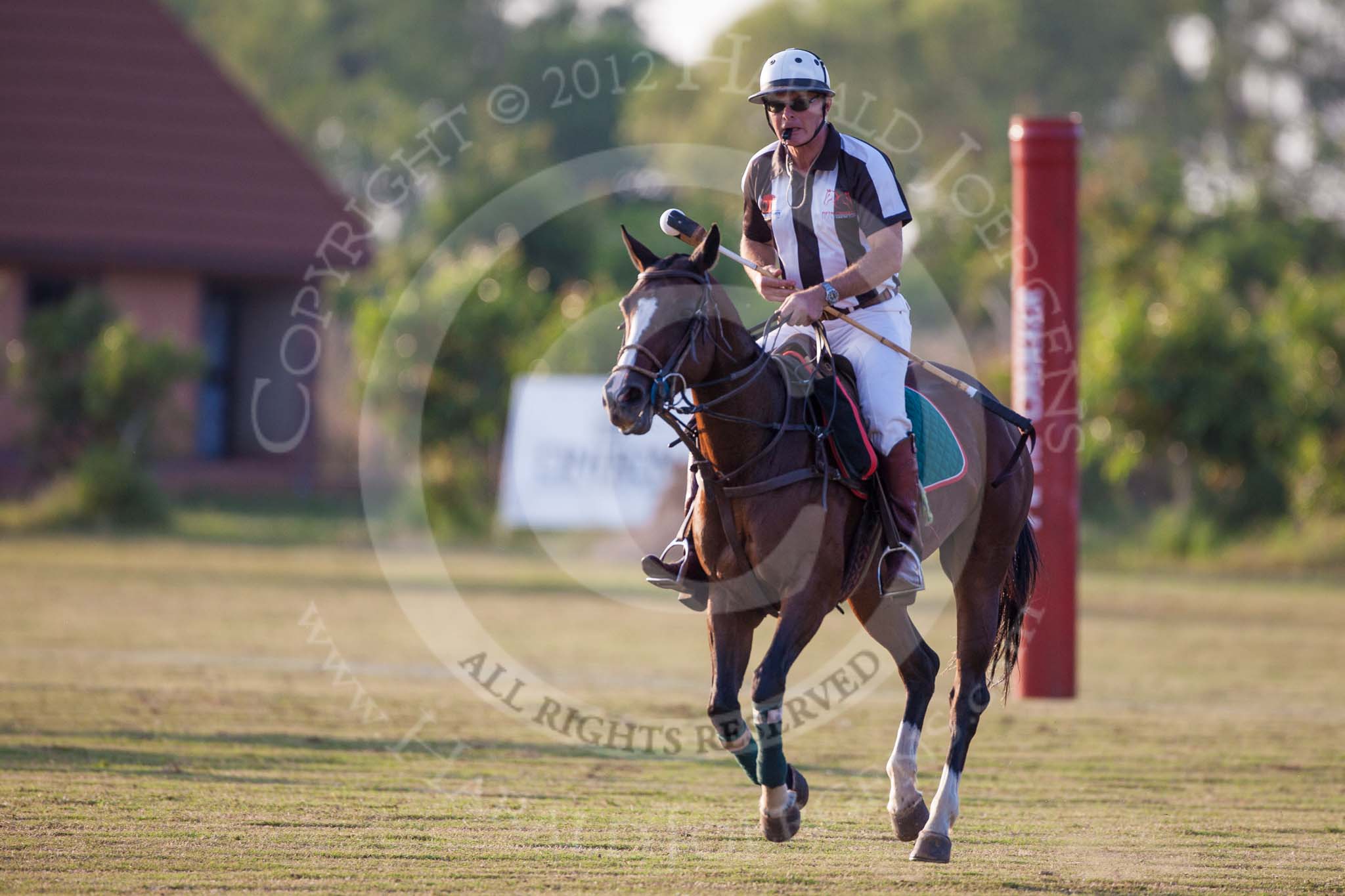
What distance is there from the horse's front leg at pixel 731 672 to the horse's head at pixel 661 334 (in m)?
1.04

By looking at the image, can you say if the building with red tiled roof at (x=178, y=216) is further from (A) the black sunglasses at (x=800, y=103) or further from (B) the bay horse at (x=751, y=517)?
(B) the bay horse at (x=751, y=517)

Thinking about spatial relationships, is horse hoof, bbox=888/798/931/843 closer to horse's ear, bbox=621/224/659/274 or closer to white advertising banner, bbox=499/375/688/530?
horse's ear, bbox=621/224/659/274

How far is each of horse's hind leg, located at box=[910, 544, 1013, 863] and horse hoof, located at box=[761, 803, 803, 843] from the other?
0.56 metres

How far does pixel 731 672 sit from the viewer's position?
679 centimetres

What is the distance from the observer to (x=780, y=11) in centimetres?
5022

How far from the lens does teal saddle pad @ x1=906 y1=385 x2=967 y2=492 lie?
7.62 metres

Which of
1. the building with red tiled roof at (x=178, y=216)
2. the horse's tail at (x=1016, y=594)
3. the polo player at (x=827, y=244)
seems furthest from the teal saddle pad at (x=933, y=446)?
the building with red tiled roof at (x=178, y=216)

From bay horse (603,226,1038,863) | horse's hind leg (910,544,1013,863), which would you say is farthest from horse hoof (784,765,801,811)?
horse's hind leg (910,544,1013,863)

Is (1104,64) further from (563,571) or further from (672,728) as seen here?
(672,728)

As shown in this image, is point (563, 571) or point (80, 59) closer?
point (563, 571)

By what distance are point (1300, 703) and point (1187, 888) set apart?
6.35 m

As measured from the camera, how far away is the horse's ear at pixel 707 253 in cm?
635

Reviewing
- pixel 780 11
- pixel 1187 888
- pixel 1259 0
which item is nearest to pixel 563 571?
pixel 1187 888

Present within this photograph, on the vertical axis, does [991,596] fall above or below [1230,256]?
below
